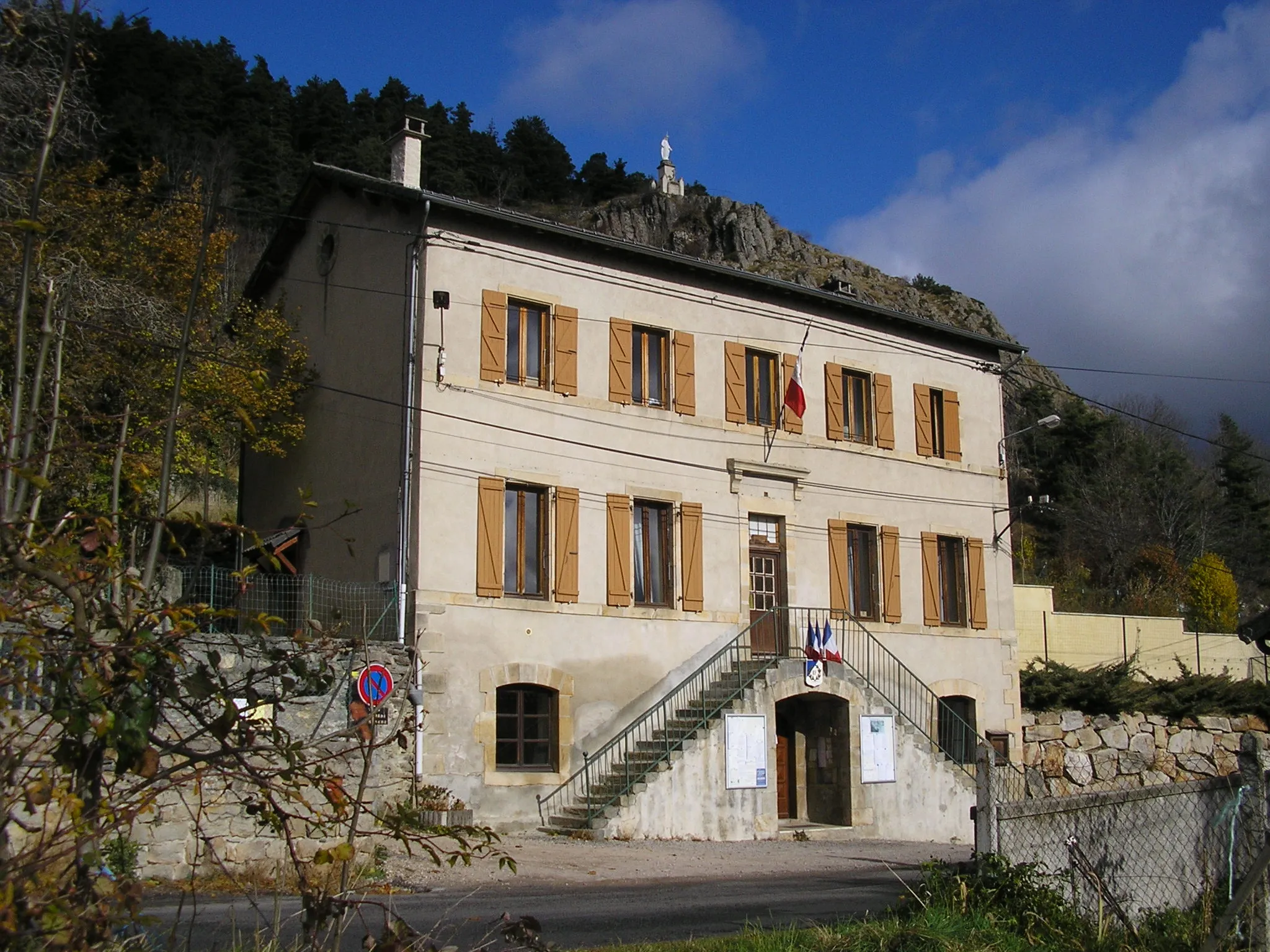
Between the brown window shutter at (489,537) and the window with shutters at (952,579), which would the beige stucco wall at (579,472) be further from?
the window with shutters at (952,579)

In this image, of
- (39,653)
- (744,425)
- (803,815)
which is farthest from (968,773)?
(39,653)

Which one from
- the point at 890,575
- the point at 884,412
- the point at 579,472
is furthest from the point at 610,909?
the point at 884,412

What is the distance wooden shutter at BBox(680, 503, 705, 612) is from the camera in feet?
70.1

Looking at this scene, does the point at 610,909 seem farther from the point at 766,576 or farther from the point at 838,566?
the point at 838,566

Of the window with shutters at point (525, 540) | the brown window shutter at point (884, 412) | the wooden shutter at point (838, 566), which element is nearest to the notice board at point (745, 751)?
the window with shutters at point (525, 540)

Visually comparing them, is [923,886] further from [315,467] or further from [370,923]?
[315,467]

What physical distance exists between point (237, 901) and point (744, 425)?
44.9 ft

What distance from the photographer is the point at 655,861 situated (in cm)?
1600

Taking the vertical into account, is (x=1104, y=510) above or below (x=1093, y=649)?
above

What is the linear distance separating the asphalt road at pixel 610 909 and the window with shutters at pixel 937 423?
1251 centimetres

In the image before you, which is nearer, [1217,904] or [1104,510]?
[1217,904]

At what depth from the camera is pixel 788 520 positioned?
2294 centimetres

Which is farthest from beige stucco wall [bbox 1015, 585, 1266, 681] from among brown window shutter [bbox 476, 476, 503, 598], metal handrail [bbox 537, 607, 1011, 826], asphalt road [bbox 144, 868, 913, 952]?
asphalt road [bbox 144, 868, 913, 952]

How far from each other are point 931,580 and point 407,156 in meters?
12.5
